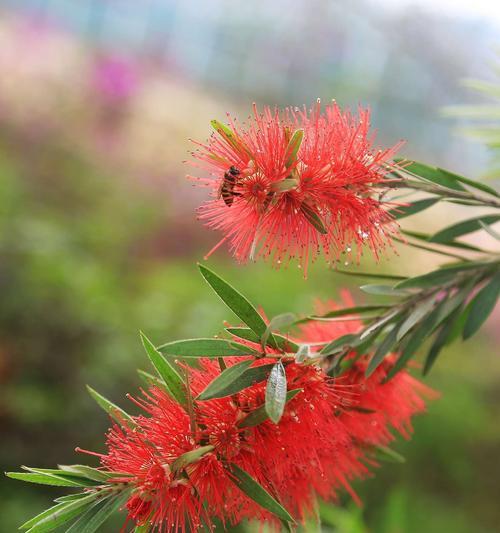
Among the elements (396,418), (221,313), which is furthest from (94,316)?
(396,418)

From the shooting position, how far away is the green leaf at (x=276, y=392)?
0.37 m

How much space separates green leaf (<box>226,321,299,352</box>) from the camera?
1.44 feet

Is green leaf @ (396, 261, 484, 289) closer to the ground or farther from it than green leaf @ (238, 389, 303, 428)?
farther from it

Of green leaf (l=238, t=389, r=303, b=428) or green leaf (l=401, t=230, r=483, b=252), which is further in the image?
green leaf (l=401, t=230, r=483, b=252)

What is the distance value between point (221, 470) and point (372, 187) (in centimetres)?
20

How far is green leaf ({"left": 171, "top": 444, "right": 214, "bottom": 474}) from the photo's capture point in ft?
1.26

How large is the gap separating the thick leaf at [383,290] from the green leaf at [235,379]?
0.11 meters

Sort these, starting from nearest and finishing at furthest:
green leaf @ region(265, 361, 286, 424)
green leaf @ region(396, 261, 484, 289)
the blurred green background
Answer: green leaf @ region(265, 361, 286, 424) → green leaf @ region(396, 261, 484, 289) → the blurred green background

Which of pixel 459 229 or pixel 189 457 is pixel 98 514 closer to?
pixel 189 457

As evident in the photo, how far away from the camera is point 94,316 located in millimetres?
2082

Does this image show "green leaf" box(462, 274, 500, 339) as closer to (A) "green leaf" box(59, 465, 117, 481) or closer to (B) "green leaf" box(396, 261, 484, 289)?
(B) "green leaf" box(396, 261, 484, 289)

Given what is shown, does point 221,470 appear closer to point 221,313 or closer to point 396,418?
point 396,418

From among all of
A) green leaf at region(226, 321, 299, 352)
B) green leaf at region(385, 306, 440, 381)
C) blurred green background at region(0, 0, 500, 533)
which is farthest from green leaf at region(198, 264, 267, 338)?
blurred green background at region(0, 0, 500, 533)

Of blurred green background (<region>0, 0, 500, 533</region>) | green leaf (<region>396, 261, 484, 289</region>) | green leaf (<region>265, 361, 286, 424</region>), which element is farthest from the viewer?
blurred green background (<region>0, 0, 500, 533</region>)
